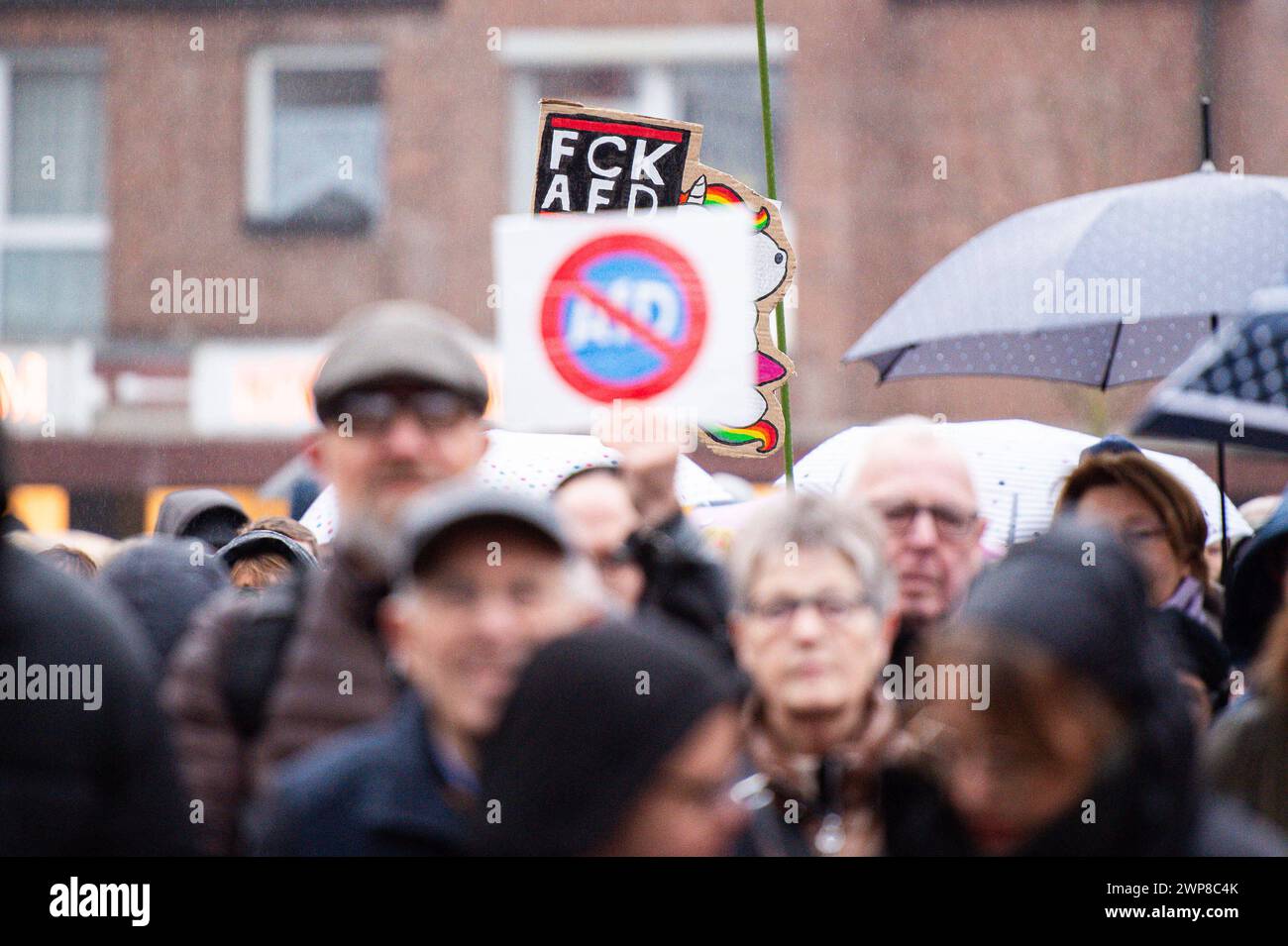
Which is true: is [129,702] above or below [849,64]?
below

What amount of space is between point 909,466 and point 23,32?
37.2ft

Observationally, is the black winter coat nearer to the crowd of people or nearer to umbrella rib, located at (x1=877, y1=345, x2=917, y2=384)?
the crowd of people

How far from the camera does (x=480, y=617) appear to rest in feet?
7.73

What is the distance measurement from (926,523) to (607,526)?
606 millimetres

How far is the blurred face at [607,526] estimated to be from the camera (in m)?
3.21

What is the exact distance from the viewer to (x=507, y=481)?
5.10 metres

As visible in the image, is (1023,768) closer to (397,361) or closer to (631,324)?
(397,361)

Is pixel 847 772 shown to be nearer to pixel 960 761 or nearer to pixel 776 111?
pixel 960 761

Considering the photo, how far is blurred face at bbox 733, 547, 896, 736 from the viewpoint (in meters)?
2.82

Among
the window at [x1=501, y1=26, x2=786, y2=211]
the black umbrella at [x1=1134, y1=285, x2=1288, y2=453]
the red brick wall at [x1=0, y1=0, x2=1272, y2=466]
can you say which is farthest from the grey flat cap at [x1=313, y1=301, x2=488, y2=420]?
the window at [x1=501, y1=26, x2=786, y2=211]

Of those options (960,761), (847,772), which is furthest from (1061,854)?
(847,772)

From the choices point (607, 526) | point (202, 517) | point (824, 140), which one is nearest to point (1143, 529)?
point (607, 526)

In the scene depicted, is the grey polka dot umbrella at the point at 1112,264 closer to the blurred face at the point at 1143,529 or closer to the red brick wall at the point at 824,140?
the blurred face at the point at 1143,529
